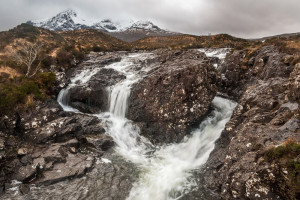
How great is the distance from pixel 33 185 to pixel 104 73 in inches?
813

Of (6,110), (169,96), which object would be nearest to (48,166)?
(6,110)

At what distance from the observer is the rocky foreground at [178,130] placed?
10.3 m

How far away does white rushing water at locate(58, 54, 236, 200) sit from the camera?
13.1 metres

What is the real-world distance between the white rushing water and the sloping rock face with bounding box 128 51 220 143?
1127 mm

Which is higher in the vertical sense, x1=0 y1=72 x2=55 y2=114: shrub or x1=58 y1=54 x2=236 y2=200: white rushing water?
x1=0 y1=72 x2=55 y2=114: shrub

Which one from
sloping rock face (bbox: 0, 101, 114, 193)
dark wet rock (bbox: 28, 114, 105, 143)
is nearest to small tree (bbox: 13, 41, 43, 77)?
sloping rock face (bbox: 0, 101, 114, 193)

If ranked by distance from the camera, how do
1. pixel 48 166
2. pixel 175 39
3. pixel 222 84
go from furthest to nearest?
pixel 175 39 < pixel 222 84 < pixel 48 166

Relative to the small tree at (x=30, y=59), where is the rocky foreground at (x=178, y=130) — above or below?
below

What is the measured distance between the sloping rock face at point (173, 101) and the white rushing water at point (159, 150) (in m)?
1.13

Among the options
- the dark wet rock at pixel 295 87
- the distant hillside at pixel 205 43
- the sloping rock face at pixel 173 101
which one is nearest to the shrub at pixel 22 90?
the sloping rock face at pixel 173 101

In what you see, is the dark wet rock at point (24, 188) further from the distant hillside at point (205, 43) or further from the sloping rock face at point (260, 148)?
the distant hillside at point (205, 43)

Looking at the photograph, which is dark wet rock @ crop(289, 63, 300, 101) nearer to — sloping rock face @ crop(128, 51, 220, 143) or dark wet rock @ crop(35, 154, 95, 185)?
sloping rock face @ crop(128, 51, 220, 143)

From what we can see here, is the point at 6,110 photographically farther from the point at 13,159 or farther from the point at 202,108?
the point at 202,108

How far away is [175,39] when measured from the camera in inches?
4284
